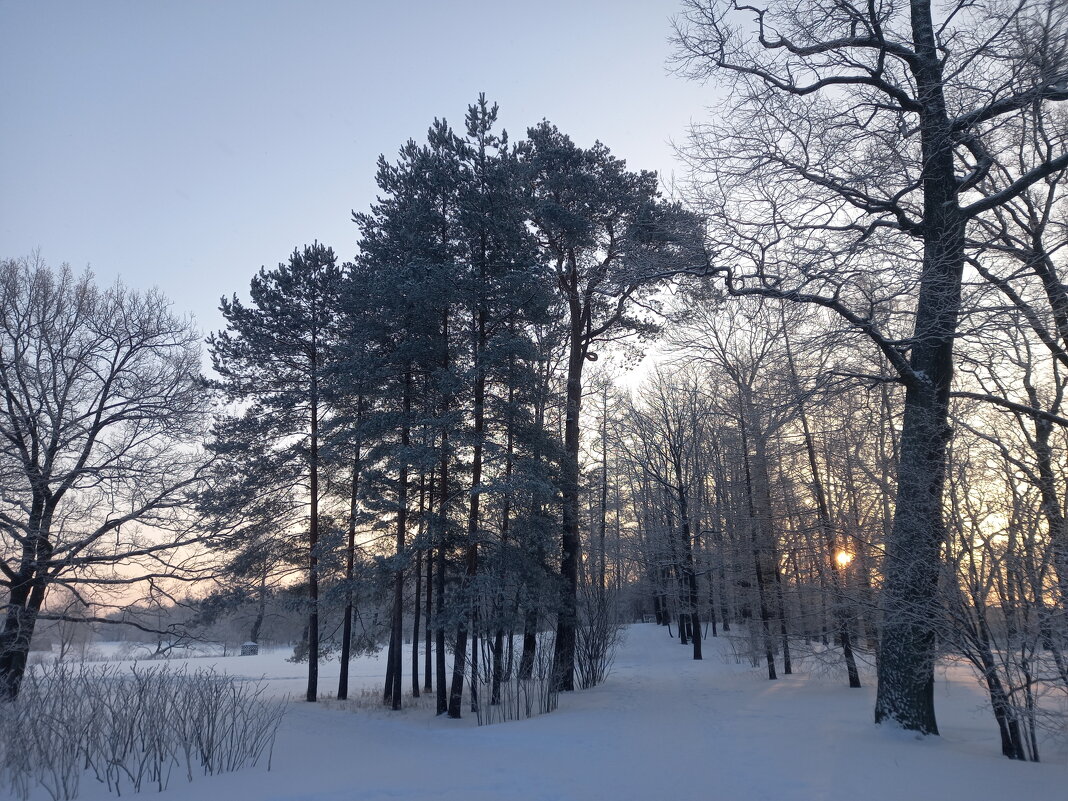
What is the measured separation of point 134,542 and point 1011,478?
16019mm

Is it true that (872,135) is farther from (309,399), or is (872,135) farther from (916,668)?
(309,399)

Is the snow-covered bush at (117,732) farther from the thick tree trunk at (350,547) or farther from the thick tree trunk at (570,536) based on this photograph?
the thick tree trunk at (350,547)

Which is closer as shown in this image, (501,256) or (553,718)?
(553,718)

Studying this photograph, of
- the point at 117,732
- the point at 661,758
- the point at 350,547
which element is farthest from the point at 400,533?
the point at 661,758

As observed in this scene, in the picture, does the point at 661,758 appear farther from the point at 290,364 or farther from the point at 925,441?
the point at 290,364

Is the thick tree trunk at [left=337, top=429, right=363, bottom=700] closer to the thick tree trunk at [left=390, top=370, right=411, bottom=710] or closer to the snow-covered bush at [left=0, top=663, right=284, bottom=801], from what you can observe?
the thick tree trunk at [left=390, top=370, right=411, bottom=710]

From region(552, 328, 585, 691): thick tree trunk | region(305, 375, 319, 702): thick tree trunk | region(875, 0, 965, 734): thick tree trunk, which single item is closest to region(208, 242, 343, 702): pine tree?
region(305, 375, 319, 702): thick tree trunk

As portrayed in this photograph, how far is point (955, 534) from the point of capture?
744 cm

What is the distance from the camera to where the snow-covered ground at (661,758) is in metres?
6.29

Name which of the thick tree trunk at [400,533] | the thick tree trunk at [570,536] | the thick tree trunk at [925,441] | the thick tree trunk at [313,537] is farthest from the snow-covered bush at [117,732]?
the thick tree trunk at [313,537]

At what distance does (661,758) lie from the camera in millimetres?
7895

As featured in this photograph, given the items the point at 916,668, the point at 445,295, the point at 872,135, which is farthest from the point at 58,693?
the point at 872,135

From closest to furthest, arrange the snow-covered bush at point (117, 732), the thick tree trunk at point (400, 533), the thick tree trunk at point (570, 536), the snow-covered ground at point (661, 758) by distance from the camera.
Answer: the snow-covered ground at point (661, 758)
the snow-covered bush at point (117, 732)
the thick tree trunk at point (570, 536)
the thick tree trunk at point (400, 533)

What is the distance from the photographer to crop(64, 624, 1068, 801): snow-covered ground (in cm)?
629
